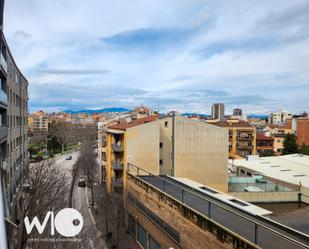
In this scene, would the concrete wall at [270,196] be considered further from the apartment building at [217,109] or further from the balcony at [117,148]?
the apartment building at [217,109]

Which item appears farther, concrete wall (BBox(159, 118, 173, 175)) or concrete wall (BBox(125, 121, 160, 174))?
concrete wall (BBox(159, 118, 173, 175))

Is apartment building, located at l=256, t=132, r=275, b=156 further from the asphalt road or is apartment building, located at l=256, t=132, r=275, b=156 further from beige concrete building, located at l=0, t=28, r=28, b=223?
the asphalt road

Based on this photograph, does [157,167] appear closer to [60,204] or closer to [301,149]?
[60,204]

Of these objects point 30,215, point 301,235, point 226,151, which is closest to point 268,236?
point 301,235

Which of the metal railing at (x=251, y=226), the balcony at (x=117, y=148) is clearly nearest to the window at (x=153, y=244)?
the metal railing at (x=251, y=226)

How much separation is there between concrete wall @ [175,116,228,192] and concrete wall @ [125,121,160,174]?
5.03 feet

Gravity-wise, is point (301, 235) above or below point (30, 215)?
above

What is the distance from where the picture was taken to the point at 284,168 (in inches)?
1110

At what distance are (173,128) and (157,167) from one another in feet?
9.55

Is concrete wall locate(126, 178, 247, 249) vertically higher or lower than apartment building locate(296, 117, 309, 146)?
lower

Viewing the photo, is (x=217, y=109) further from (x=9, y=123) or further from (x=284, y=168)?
(x=9, y=123)

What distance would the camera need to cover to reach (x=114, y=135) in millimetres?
23547

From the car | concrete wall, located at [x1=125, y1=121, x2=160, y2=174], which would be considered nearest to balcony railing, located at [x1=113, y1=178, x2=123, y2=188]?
concrete wall, located at [x1=125, y1=121, x2=160, y2=174]

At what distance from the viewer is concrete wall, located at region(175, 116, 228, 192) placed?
71.8 feet
